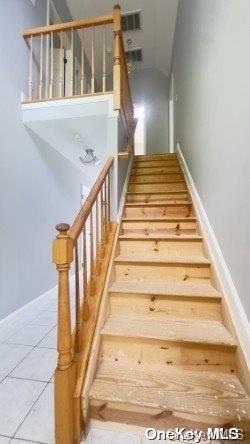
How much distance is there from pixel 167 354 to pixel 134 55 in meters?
6.36

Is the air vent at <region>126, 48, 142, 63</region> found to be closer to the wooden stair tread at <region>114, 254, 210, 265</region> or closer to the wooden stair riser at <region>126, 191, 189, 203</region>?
the wooden stair riser at <region>126, 191, 189, 203</region>

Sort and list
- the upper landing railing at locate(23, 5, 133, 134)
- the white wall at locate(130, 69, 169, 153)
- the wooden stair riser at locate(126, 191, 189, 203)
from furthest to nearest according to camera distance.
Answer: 1. the white wall at locate(130, 69, 169, 153)
2. the wooden stair riser at locate(126, 191, 189, 203)
3. the upper landing railing at locate(23, 5, 133, 134)

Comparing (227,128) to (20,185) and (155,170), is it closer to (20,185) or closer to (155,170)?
(20,185)

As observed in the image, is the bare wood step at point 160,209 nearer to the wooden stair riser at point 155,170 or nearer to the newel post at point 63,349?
the wooden stair riser at point 155,170

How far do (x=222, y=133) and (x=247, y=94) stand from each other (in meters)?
0.41

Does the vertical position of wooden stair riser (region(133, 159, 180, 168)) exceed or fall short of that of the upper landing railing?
it falls short

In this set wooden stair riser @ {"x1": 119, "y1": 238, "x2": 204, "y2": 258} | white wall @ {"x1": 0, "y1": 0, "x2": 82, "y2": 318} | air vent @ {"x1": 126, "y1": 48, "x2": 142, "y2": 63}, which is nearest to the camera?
wooden stair riser @ {"x1": 119, "y1": 238, "x2": 204, "y2": 258}

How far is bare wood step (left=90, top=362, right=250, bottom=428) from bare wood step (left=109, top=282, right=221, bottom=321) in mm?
362

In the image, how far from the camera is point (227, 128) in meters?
1.55

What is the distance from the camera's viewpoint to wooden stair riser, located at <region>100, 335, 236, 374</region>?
1.30 m

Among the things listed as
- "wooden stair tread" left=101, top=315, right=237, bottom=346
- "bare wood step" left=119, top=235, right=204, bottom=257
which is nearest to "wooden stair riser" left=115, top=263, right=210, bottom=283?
"bare wood step" left=119, top=235, right=204, bottom=257

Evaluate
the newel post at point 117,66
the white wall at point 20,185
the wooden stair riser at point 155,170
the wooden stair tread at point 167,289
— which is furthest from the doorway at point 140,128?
the wooden stair tread at point 167,289

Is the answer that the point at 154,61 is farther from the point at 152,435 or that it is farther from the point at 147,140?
the point at 152,435

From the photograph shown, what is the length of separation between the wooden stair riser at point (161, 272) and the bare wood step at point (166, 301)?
13cm
